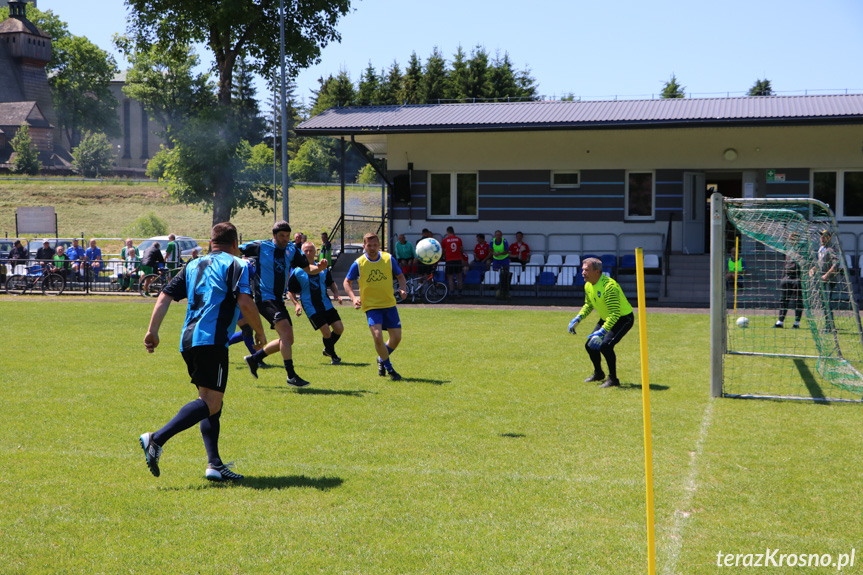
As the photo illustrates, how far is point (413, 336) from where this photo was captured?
15.3 meters

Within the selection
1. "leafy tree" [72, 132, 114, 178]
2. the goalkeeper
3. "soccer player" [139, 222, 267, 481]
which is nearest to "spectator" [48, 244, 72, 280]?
the goalkeeper

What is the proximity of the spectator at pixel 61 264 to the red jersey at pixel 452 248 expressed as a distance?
12.8 m

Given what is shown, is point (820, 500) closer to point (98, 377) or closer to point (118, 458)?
point (118, 458)

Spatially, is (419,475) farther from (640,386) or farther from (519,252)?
(519,252)

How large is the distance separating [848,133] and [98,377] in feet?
71.7

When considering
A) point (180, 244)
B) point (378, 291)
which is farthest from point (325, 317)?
point (180, 244)

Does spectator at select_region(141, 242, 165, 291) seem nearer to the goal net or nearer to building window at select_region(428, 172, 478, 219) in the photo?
building window at select_region(428, 172, 478, 219)

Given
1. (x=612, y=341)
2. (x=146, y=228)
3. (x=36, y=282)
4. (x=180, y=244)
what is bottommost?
(x=36, y=282)

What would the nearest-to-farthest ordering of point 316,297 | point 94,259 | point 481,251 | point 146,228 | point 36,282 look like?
point 316,297
point 481,251
point 36,282
point 94,259
point 146,228

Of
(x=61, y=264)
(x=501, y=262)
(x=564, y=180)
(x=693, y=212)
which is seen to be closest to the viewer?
(x=501, y=262)

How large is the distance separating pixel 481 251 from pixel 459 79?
3517 centimetres

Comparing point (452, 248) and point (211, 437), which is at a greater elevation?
point (452, 248)

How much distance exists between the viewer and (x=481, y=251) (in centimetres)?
2462

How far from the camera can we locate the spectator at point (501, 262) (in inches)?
936
